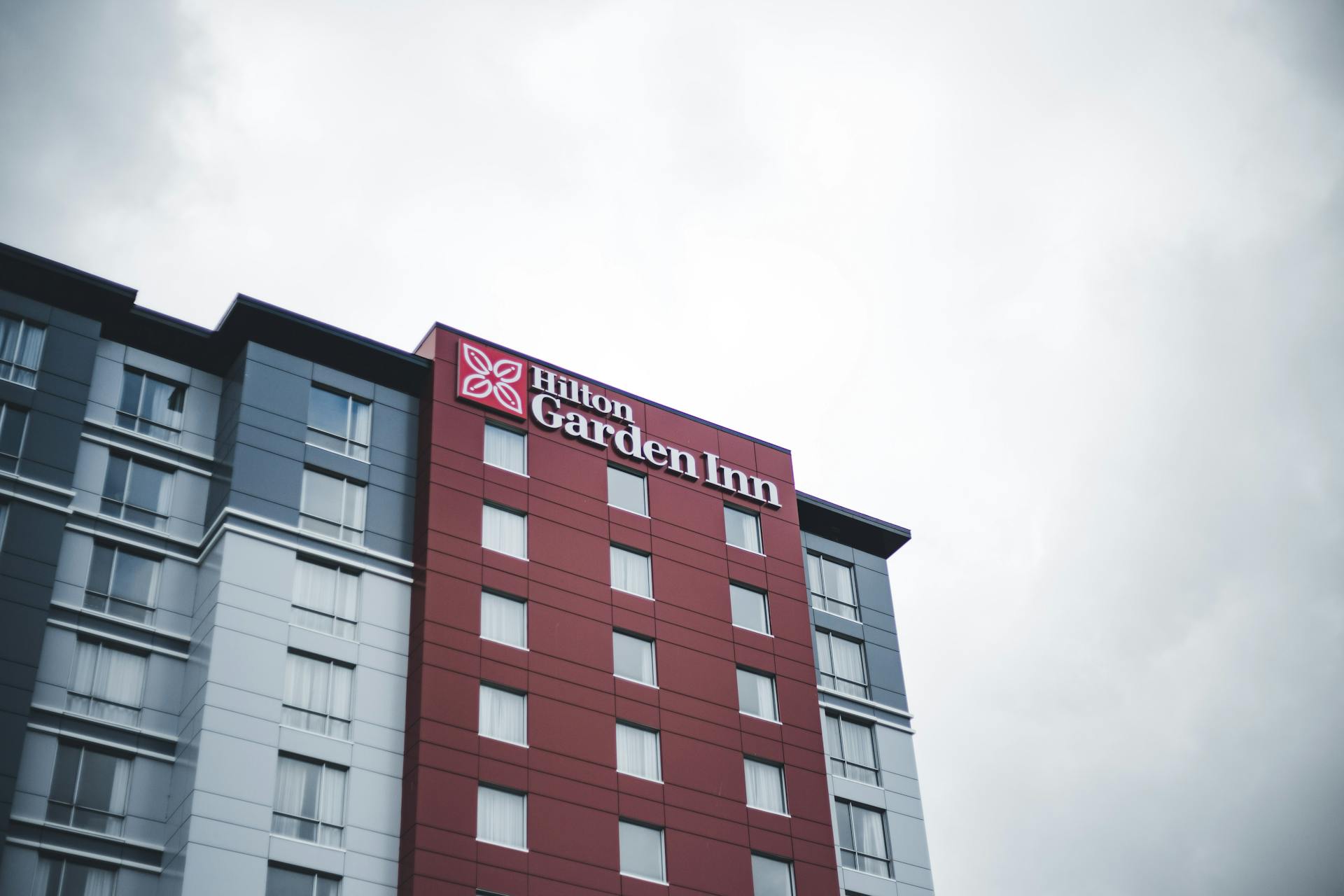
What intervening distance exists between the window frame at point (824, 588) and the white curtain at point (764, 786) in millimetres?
9918

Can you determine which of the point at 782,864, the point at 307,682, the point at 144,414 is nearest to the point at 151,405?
the point at 144,414

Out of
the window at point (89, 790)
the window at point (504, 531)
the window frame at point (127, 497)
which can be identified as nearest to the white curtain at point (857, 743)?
the window at point (504, 531)

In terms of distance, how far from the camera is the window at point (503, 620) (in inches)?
2227

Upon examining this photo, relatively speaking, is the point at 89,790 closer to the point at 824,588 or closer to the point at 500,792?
the point at 500,792

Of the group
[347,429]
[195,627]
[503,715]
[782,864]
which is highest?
[347,429]

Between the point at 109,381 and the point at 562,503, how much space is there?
18.4 metres

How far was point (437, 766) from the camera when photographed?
5191cm


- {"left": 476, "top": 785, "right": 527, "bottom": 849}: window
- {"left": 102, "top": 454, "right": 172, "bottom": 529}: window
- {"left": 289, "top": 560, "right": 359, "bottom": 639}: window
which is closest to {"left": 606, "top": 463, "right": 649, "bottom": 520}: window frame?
{"left": 289, "top": 560, "right": 359, "bottom": 639}: window

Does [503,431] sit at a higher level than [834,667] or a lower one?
higher

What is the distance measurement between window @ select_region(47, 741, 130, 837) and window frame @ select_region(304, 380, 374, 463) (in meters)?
14.3

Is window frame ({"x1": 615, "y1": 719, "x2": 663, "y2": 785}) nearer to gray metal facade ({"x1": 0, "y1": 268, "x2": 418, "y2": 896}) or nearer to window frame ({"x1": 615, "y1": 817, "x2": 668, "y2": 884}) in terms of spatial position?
window frame ({"x1": 615, "y1": 817, "x2": 668, "y2": 884})

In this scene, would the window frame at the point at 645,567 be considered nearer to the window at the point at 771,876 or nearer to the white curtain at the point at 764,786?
the white curtain at the point at 764,786

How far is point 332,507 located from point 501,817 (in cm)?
1369

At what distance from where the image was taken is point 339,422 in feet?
193
